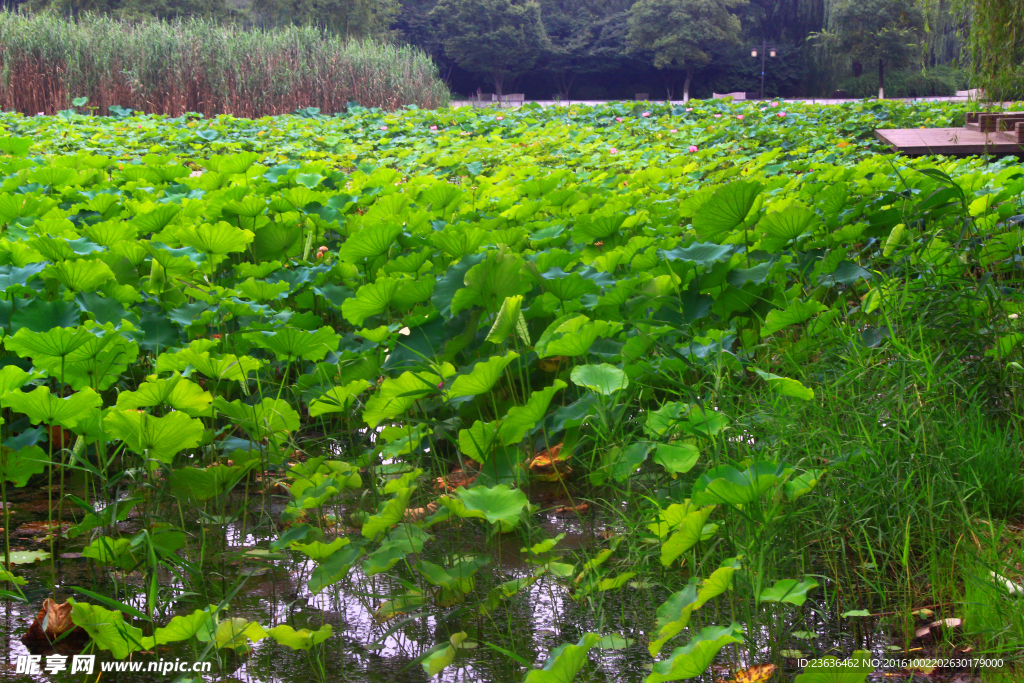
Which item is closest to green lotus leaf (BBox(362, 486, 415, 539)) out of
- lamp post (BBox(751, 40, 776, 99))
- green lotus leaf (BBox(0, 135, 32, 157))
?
green lotus leaf (BBox(0, 135, 32, 157))

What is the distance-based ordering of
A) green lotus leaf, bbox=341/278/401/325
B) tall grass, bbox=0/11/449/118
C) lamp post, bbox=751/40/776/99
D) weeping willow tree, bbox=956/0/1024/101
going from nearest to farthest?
green lotus leaf, bbox=341/278/401/325
weeping willow tree, bbox=956/0/1024/101
tall grass, bbox=0/11/449/118
lamp post, bbox=751/40/776/99

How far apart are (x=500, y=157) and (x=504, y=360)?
5189mm

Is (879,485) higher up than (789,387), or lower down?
lower down

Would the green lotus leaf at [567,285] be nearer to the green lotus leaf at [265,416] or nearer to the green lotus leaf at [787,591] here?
the green lotus leaf at [265,416]

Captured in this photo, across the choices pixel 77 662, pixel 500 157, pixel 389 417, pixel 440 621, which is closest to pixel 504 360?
pixel 389 417

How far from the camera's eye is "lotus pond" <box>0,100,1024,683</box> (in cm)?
133

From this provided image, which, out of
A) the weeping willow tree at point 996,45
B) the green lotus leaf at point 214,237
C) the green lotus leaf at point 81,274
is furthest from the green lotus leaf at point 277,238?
the weeping willow tree at point 996,45

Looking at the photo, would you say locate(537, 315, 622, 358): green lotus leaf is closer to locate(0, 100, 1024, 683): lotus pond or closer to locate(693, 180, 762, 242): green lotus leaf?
locate(0, 100, 1024, 683): lotus pond

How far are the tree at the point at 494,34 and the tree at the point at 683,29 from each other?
5.00 m

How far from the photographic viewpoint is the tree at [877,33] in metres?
32.8

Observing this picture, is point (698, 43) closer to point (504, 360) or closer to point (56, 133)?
point (56, 133)

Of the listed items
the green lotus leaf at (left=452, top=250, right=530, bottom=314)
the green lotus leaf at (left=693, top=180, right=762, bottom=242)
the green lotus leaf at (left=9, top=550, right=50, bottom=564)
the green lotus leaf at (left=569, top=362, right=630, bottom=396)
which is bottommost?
the green lotus leaf at (left=9, top=550, right=50, bottom=564)

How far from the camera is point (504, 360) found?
1.58 m

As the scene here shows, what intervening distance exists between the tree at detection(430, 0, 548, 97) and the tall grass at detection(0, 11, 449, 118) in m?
26.4
